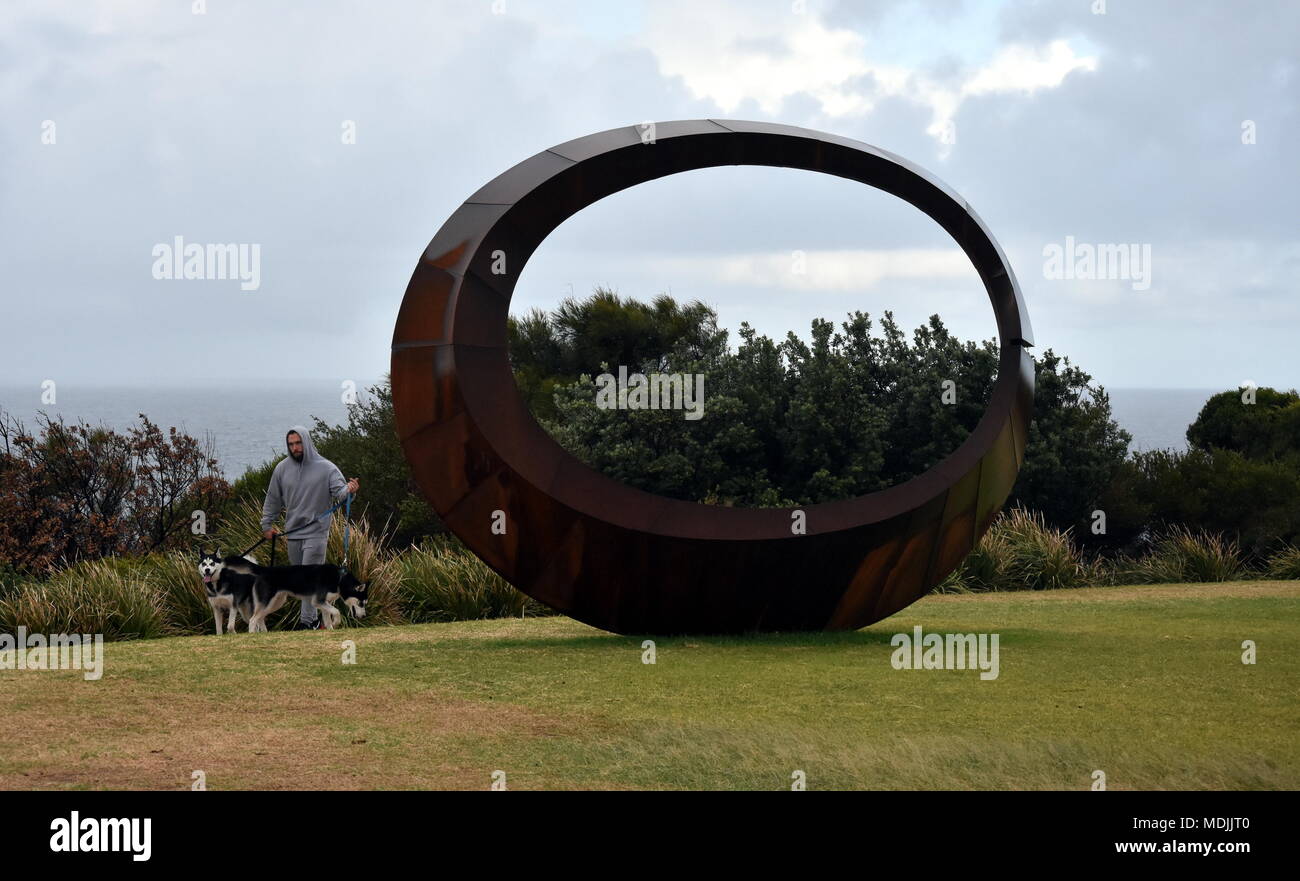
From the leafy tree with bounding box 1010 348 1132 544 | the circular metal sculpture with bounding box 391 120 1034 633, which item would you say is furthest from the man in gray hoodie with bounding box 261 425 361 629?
the leafy tree with bounding box 1010 348 1132 544

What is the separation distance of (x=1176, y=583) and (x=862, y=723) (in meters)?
11.3

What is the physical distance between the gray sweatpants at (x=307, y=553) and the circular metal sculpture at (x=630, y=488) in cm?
277

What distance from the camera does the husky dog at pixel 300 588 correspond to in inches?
444

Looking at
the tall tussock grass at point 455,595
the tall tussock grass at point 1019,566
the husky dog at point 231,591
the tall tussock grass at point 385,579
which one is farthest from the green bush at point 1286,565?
the husky dog at point 231,591

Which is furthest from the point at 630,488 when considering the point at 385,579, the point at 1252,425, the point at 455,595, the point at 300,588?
the point at 1252,425

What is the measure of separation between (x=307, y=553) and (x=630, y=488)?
12.0ft

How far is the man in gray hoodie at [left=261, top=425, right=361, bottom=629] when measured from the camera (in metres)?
11.6

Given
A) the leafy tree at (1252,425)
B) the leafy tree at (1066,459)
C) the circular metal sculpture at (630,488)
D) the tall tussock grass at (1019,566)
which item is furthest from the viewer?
the leafy tree at (1252,425)

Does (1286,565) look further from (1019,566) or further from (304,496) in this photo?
(304,496)

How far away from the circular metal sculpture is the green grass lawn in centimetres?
39

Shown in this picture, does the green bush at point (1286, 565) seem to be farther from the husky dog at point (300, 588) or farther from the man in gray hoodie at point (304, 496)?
the man in gray hoodie at point (304, 496)

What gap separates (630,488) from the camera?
962 cm

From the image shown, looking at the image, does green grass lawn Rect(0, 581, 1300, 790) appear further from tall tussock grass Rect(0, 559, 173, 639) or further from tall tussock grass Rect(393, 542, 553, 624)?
tall tussock grass Rect(393, 542, 553, 624)
